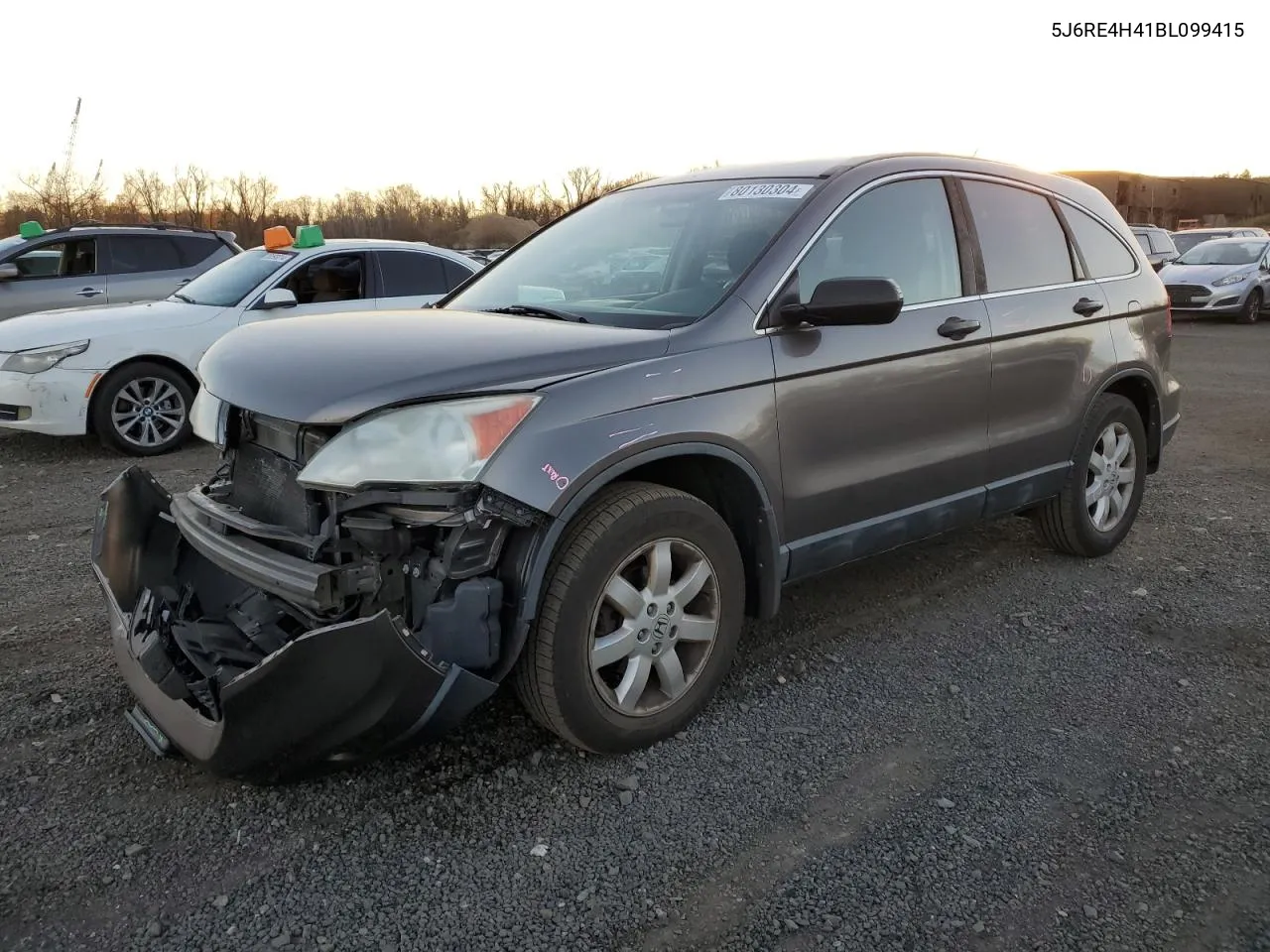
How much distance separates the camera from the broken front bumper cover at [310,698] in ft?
8.02

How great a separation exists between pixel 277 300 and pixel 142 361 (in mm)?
1108

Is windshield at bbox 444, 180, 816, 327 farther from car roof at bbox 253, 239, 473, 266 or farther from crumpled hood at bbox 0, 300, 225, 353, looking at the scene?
crumpled hood at bbox 0, 300, 225, 353

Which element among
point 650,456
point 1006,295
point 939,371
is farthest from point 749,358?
point 1006,295

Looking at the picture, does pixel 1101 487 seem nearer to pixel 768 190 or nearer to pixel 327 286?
pixel 768 190

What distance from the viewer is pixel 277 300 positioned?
7508 millimetres

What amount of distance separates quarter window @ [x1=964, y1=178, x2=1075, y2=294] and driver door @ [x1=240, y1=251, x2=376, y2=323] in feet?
16.8

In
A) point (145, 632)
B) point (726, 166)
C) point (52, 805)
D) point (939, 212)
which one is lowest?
point (52, 805)

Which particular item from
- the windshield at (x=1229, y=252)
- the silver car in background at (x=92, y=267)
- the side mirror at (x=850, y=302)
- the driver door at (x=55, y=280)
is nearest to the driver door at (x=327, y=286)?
the silver car in background at (x=92, y=267)

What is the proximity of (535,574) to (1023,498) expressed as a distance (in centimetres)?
259

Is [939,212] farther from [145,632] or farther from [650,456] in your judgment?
[145,632]

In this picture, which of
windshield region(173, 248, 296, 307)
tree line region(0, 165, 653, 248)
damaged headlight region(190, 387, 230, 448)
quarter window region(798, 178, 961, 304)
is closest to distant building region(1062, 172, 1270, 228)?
tree line region(0, 165, 653, 248)

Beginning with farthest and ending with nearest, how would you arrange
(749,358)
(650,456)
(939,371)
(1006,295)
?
(1006,295), (939,371), (749,358), (650,456)

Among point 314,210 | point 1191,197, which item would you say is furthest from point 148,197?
point 1191,197

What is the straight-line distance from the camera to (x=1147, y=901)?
2.44 metres
